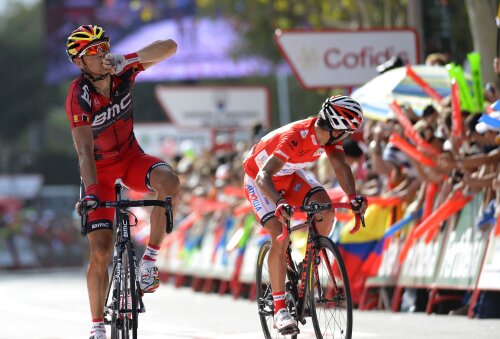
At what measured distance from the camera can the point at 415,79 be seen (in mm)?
16297

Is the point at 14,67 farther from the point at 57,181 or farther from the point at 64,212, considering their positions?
the point at 64,212

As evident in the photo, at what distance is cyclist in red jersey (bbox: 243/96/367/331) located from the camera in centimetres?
1087

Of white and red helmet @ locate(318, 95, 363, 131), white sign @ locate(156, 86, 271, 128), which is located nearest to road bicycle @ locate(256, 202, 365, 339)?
white and red helmet @ locate(318, 95, 363, 131)

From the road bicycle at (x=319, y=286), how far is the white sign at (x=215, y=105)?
773 inches

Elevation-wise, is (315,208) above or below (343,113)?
below

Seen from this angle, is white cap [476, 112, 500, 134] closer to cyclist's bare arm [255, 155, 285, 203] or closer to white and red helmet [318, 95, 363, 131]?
white and red helmet [318, 95, 363, 131]

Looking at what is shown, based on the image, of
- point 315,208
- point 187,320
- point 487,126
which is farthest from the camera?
point 187,320

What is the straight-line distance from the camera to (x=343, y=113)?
35.6 ft

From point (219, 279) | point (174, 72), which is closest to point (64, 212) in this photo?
point (174, 72)

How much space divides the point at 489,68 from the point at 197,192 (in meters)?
7.34

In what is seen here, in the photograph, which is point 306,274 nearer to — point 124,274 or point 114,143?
point 124,274

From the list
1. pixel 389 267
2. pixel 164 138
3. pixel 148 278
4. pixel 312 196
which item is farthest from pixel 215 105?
pixel 148 278

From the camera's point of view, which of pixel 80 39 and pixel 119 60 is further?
pixel 119 60

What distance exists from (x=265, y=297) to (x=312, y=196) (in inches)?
36.2
